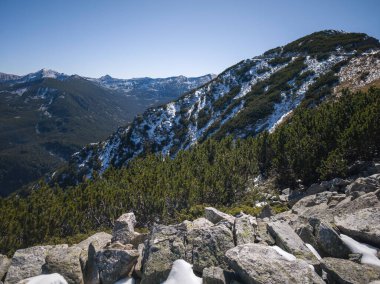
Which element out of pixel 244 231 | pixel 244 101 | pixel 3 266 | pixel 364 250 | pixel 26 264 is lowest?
pixel 364 250

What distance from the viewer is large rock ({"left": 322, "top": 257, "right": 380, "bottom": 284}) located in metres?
9.40

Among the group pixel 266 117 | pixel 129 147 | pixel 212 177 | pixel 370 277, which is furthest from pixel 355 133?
pixel 129 147

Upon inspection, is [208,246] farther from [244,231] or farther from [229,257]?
[244,231]

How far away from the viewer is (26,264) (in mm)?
11984

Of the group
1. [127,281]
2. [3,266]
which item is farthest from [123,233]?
[3,266]

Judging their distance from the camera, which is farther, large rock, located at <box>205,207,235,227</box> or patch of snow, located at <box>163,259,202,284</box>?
large rock, located at <box>205,207,235,227</box>

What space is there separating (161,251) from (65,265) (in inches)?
148

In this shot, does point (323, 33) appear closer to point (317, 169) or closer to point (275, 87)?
point (275, 87)

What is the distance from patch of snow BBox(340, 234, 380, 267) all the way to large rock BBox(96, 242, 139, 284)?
8391 mm

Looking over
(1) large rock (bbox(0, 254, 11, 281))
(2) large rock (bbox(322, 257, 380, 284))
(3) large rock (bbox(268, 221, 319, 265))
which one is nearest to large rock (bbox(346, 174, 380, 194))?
(3) large rock (bbox(268, 221, 319, 265))

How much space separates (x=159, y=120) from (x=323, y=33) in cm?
7521

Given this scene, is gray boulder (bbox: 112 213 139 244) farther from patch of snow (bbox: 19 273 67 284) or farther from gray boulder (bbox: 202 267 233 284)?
gray boulder (bbox: 202 267 233 284)

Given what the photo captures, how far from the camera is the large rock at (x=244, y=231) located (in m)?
11.3

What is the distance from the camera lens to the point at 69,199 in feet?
99.1
